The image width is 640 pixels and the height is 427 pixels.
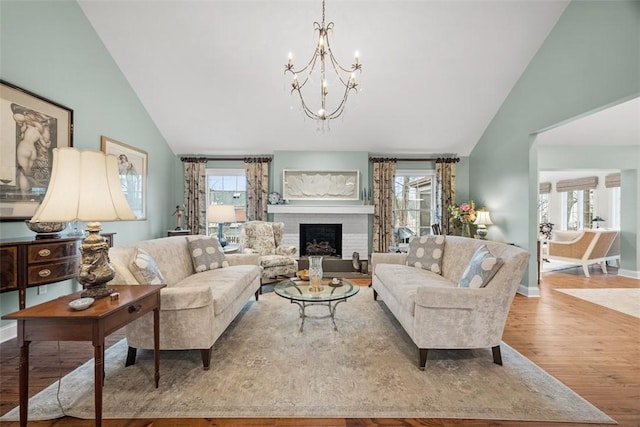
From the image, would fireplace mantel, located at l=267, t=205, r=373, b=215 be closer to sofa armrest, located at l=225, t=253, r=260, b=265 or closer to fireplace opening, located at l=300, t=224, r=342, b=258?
fireplace opening, located at l=300, t=224, r=342, b=258

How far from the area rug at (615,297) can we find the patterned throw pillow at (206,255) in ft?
16.2

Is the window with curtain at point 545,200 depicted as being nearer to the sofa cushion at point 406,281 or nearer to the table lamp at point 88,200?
the sofa cushion at point 406,281

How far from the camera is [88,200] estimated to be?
145 centimetres

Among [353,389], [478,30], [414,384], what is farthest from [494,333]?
[478,30]

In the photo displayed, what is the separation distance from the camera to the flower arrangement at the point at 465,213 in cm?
536

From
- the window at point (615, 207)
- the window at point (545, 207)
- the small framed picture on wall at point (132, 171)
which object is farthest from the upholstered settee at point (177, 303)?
the window at point (545, 207)

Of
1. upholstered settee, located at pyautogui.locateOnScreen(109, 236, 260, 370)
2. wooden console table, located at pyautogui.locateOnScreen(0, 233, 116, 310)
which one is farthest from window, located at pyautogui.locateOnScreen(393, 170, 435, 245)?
wooden console table, located at pyautogui.locateOnScreen(0, 233, 116, 310)

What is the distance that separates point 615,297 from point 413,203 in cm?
352

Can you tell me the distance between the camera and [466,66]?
427 cm

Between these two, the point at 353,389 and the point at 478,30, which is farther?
the point at 478,30

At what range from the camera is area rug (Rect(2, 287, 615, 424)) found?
1.69 metres

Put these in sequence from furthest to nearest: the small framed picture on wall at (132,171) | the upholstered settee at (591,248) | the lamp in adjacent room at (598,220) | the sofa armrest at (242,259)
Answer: the lamp in adjacent room at (598,220) → the upholstered settee at (591,248) → the small framed picture on wall at (132,171) → the sofa armrest at (242,259)

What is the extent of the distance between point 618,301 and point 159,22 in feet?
23.8

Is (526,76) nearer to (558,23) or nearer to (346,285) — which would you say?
(558,23)
